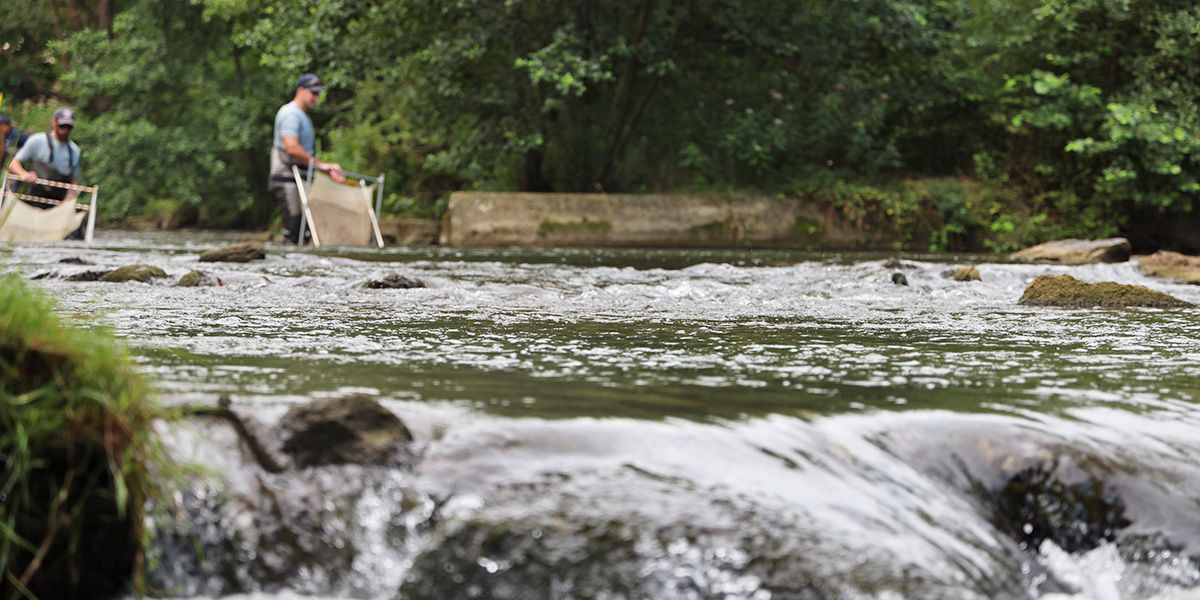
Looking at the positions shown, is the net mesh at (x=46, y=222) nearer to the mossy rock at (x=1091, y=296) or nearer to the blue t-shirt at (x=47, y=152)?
the blue t-shirt at (x=47, y=152)

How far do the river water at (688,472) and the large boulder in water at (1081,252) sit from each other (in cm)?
798

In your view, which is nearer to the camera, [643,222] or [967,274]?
[967,274]

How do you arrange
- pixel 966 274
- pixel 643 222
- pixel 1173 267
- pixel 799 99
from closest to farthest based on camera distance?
pixel 966 274 → pixel 1173 267 → pixel 643 222 → pixel 799 99

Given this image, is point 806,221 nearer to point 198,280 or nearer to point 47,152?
point 47,152

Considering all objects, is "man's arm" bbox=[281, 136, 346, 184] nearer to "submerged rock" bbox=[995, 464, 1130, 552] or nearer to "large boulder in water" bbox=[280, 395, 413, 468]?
"large boulder in water" bbox=[280, 395, 413, 468]

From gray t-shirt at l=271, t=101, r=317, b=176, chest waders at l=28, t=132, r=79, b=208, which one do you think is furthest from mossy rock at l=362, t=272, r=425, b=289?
chest waders at l=28, t=132, r=79, b=208

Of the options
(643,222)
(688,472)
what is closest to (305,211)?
(643,222)

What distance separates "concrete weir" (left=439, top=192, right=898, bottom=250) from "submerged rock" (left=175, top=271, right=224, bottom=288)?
8930 millimetres

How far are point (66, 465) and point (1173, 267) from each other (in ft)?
34.8

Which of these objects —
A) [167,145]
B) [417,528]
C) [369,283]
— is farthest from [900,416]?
[167,145]

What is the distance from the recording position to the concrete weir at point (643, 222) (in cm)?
1738

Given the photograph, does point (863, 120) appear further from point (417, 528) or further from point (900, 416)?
point (417, 528)

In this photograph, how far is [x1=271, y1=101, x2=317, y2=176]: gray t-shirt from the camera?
14047 millimetres

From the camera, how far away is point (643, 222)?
17.6 m
